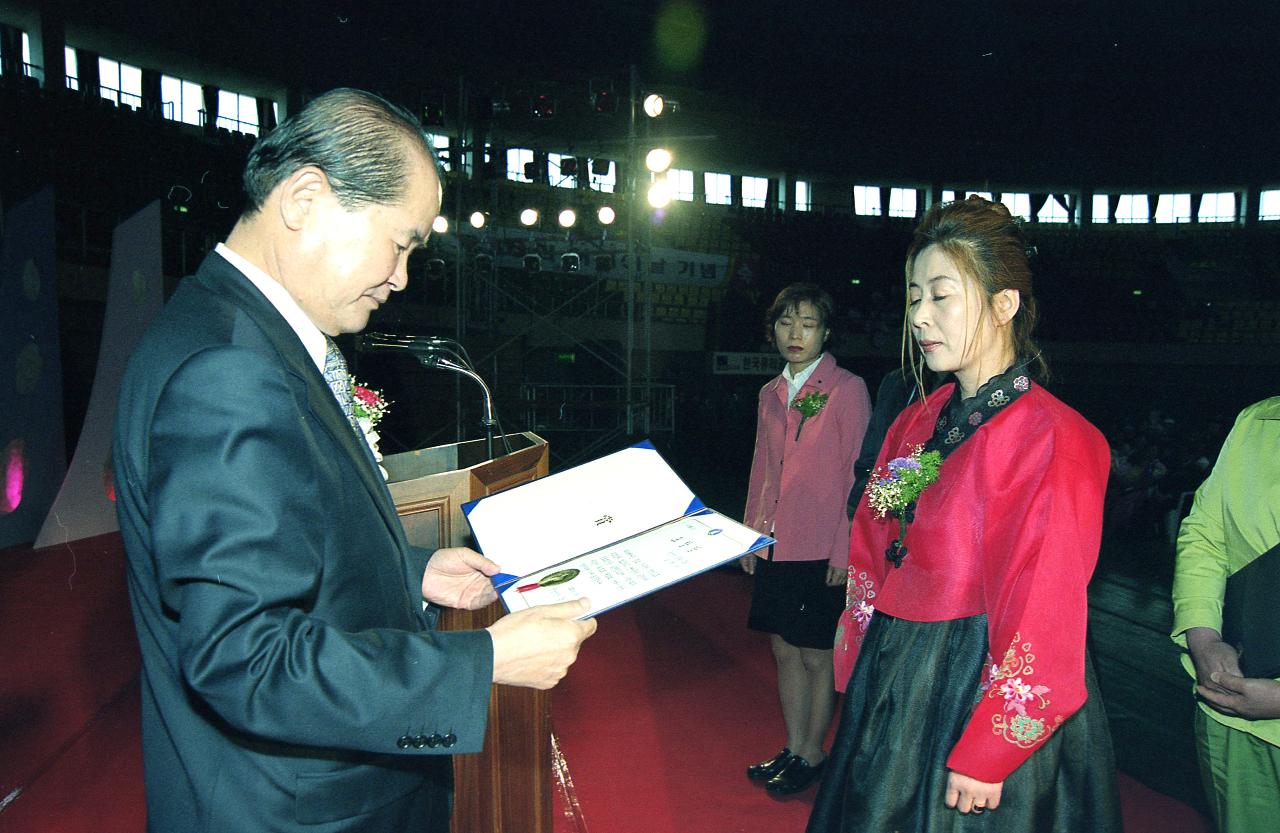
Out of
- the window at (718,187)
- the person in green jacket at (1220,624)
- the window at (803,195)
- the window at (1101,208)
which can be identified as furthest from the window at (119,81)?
the window at (1101,208)

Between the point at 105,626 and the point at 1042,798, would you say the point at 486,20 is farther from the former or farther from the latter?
the point at 1042,798

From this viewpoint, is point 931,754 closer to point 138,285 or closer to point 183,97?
point 138,285

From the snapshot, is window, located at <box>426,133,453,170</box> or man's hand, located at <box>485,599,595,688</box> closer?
man's hand, located at <box>485,599,595,688</box>

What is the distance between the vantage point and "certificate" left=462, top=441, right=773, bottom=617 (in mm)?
1062

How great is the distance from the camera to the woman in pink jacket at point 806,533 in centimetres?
246

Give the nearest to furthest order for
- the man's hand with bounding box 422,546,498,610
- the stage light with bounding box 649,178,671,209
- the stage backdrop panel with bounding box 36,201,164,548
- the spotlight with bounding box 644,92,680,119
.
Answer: the man's hand with bounding box 422,546,498,610, the stage backdrop panel with bounding box 36,201,164,548, the spotlight with bounding box 644,92,680,119, the stage light with bounding box 649,178,671,209

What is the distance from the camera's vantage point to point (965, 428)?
4.44ft

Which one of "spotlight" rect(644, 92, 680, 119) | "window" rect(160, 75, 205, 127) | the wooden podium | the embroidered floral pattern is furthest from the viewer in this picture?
"window" rect(160, 75, 205, 127)

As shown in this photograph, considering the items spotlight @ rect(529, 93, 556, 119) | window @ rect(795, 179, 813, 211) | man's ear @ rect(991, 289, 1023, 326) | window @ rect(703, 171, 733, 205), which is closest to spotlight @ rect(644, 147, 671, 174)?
spotlight @ rect(529, 93, 556, 119)

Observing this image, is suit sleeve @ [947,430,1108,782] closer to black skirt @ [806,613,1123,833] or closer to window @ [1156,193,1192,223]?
black skirt @ [806,613,1123,833]

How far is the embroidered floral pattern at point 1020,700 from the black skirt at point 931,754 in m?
0.09

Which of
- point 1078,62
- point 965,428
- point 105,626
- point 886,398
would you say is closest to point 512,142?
point 1078,62

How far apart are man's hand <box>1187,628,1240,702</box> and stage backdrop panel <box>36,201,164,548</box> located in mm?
6129

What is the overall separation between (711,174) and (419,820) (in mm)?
18035
